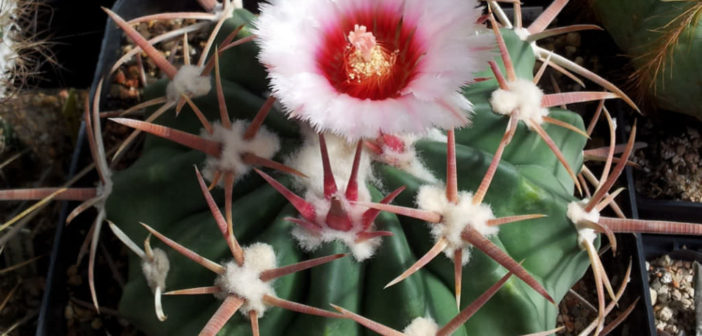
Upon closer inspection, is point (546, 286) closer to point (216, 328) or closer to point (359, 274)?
point (359, 274)

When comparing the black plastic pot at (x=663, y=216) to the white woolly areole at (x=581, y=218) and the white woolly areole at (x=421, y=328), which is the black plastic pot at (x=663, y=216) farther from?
the white woolly areole at (x=421, y=328)

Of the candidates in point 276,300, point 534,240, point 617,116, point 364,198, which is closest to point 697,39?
point 617,116

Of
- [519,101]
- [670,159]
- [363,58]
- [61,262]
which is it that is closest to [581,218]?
[519,101]

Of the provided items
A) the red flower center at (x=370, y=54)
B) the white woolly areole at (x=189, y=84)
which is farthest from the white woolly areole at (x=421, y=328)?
the white woolly areole at (x=189, y=84)

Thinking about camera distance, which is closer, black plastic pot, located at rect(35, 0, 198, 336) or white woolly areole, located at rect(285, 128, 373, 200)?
white woolly areole, located at rect(285, 128, 373, 200)

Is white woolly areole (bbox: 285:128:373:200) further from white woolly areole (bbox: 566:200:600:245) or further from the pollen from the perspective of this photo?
white woolly areole (bbox: 566:200:600:245)

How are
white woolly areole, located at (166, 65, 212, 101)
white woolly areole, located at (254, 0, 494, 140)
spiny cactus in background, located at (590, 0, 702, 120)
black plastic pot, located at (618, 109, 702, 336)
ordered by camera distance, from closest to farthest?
white woolly areole, located at (254, 0, 494, 140)
white woolly areole, located at (166, 65, 212, 101)
spiny cactus in background, located at (590, 0, 702, 120)
black plastic pot, located at (618, 109, 702, 336)

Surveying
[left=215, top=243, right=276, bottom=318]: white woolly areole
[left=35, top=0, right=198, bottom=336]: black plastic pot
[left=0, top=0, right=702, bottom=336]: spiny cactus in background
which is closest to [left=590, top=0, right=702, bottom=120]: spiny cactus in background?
[left=0, top=0, right=702, bottom=336]: spiny cactus in background
